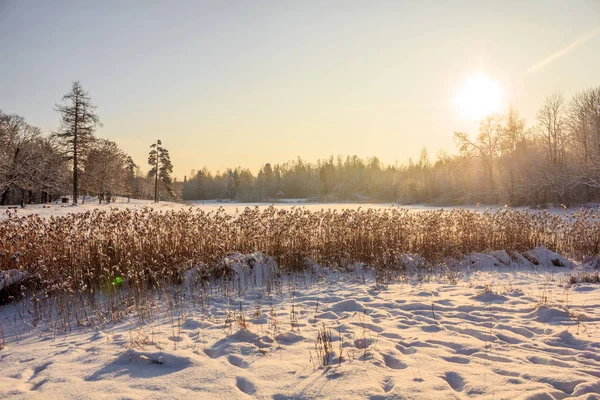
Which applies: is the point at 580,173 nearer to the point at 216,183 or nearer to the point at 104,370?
the point at 104,370

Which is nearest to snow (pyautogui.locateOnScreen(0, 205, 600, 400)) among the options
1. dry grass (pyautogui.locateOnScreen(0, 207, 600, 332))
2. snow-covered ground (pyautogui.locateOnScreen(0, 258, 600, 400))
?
snow-covered ground (pyautogui.locateOnScreen(0, 258, 600, 400))

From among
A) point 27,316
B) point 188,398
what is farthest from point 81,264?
point 188,398

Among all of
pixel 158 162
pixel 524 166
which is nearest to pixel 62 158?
pixel 158 162

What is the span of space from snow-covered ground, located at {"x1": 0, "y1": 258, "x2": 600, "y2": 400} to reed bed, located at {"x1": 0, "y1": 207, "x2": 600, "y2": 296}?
128 cm

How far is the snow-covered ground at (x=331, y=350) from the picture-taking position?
294 centimetres

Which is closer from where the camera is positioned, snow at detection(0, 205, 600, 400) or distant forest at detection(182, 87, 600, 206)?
snow at detection(0, 205, 600, 400)

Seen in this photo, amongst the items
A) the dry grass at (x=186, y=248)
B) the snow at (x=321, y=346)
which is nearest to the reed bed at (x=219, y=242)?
the dry grass at (x=186, y=248)

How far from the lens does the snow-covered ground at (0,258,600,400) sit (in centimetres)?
294

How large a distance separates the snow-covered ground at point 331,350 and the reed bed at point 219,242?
128 centimetres

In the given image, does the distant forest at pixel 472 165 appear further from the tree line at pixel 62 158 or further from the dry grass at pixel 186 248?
the dry grass at pixel 186 248

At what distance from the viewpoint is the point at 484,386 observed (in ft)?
9.61

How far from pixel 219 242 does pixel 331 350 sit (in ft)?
18.2

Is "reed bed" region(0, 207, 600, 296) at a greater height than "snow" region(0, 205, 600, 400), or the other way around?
"reed bed" region(0, 207, 600, 296)

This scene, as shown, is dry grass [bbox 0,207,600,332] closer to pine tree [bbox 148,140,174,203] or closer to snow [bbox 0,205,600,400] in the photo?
snow [bbox 0,205,600,400]
